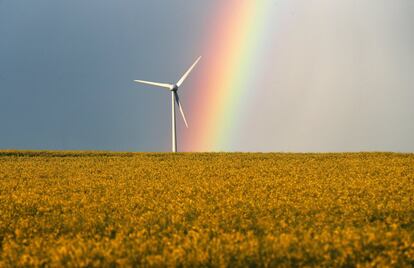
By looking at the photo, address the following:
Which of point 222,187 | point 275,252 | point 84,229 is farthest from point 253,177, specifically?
point 275,252

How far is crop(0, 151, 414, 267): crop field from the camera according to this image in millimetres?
10164

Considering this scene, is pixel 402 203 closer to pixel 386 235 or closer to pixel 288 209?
pixel 288 209

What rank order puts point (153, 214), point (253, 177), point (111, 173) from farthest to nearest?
1. point (111, 173)
2. point (253, 177)
3. point (153, 214)

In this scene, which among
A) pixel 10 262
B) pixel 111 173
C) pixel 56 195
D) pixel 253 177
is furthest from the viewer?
pixel 111 173

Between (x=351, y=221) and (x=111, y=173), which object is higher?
(x=111, y=173)

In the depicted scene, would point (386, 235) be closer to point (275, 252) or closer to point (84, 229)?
point (275, 252)

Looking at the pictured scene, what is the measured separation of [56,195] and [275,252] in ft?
43.2

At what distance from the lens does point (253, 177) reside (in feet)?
87.2

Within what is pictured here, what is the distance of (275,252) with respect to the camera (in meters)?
10.3

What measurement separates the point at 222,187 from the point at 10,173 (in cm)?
1765

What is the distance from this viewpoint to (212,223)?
1338 cm

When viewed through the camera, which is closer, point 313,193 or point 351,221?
point 351,221

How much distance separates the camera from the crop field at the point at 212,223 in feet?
33.3

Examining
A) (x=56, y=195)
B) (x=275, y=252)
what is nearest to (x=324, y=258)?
(x=275, y=252)
